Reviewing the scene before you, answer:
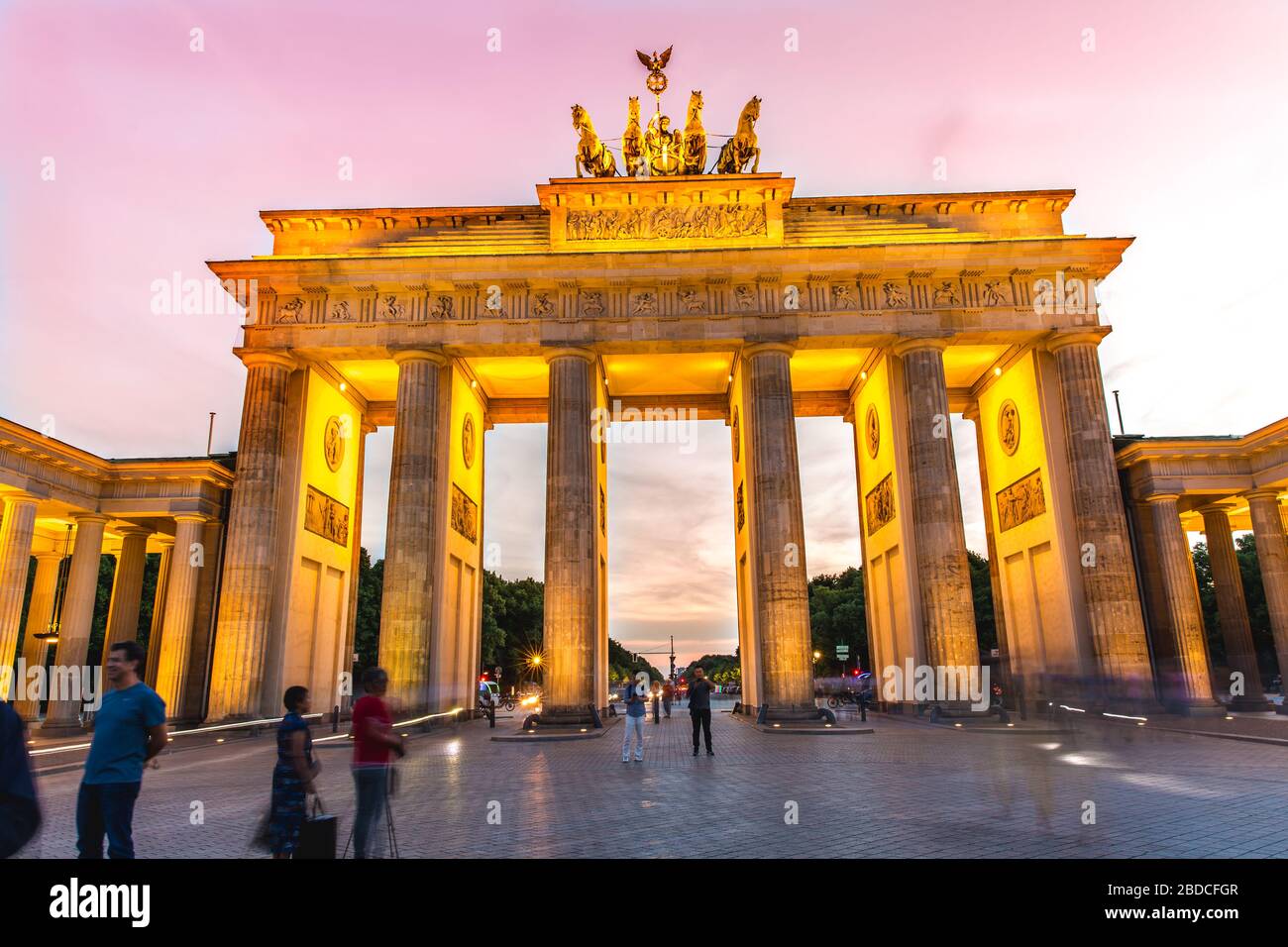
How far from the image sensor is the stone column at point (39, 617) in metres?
32.4

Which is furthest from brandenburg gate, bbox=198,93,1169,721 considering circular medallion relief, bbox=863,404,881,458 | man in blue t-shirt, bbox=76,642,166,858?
man in blue t-shirt, bbox=76,642,166,858

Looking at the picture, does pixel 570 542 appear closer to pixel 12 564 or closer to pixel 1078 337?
pixel 12 564

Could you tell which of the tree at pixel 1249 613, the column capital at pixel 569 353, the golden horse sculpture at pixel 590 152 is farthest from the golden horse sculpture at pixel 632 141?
the tree at pixel 1249 613

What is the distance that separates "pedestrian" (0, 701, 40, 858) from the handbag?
5.79 feet

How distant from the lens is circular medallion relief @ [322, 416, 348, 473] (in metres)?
31.8

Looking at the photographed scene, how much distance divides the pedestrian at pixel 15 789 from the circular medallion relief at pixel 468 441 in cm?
2789

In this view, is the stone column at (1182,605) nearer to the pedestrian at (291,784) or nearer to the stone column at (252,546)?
the pedestrian at (291,784)

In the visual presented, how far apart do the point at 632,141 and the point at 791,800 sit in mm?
27460

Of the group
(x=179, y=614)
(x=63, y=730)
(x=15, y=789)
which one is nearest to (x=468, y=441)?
(x=179, y=614)

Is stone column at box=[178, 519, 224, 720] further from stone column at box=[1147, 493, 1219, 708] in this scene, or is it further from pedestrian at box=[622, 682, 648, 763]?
stone column at box=[1147, 493, 1219, 708]

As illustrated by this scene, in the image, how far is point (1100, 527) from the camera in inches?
1056
